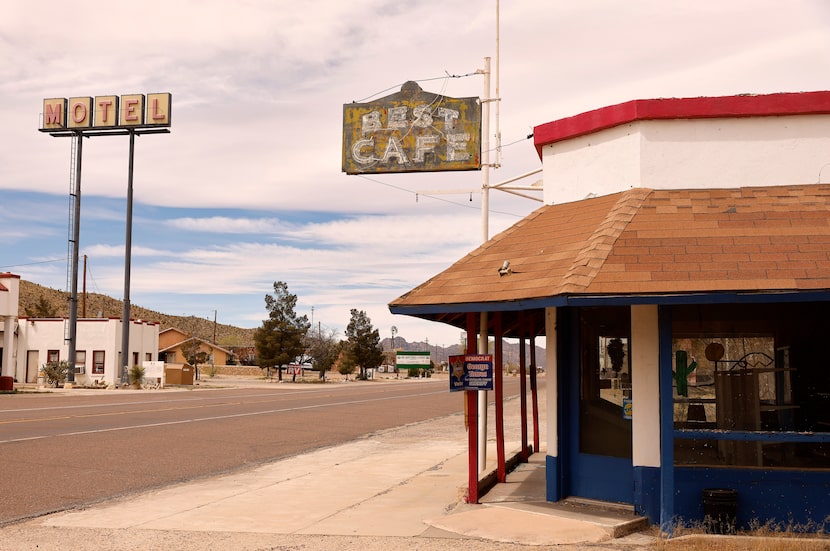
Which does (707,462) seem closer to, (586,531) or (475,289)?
(586,531)

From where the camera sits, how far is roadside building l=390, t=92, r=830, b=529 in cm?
884

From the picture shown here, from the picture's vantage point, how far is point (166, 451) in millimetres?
18000

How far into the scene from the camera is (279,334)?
7506 centimetres

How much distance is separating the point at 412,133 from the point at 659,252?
6.18 metres

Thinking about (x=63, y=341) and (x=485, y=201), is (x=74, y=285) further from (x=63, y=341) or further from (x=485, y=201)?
(x=485, y=201)

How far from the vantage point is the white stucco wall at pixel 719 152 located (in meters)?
10.3

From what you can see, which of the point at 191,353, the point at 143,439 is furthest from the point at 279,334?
the point at 143,439

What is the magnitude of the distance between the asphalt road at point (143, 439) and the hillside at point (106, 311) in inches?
2427

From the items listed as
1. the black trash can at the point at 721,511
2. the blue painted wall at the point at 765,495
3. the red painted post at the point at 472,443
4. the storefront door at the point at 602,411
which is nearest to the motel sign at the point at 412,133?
the storefront door at the point at 602,411

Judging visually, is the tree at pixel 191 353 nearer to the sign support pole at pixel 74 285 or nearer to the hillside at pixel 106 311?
the hillside at pixel 106 311

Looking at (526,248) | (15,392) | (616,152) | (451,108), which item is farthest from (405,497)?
(15,392)

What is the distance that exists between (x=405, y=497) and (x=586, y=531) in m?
3.72

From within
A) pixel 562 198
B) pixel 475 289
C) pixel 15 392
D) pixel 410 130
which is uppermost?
pixel 410 130

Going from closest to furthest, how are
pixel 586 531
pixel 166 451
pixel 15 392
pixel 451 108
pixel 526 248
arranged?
pixel 586 531, pixel 526 248, pixel 451 108, pixel 166 451, pixel 15 392
